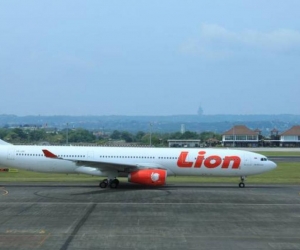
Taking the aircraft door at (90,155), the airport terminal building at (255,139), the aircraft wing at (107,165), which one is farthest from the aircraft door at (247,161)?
the airport terminal building at (255,139)

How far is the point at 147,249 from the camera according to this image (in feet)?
61.7

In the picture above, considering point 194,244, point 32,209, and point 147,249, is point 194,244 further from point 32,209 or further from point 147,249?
point 32,209

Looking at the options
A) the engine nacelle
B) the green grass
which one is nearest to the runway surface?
the engine nacelle

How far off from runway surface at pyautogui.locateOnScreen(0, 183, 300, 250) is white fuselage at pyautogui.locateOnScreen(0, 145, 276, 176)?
59.4 inches

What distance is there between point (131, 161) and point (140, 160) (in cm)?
65

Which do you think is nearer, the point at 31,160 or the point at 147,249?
the point at 147,249

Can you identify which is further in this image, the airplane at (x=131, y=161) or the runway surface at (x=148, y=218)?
the airplane at (x=131, y=161)

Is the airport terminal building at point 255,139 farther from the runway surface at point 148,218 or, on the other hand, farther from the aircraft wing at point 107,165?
the runway surface at point 148,218

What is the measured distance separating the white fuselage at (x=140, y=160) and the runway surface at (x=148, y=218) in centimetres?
151

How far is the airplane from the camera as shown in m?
38.6

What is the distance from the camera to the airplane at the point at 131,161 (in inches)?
1521

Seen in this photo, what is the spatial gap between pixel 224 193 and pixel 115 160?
868 centimetres

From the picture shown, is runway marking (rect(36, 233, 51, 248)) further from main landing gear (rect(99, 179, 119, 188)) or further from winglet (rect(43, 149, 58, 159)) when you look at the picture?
main landing gear (rect(99, 179, 119, 188))

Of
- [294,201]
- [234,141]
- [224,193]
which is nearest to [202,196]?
[224,193]
